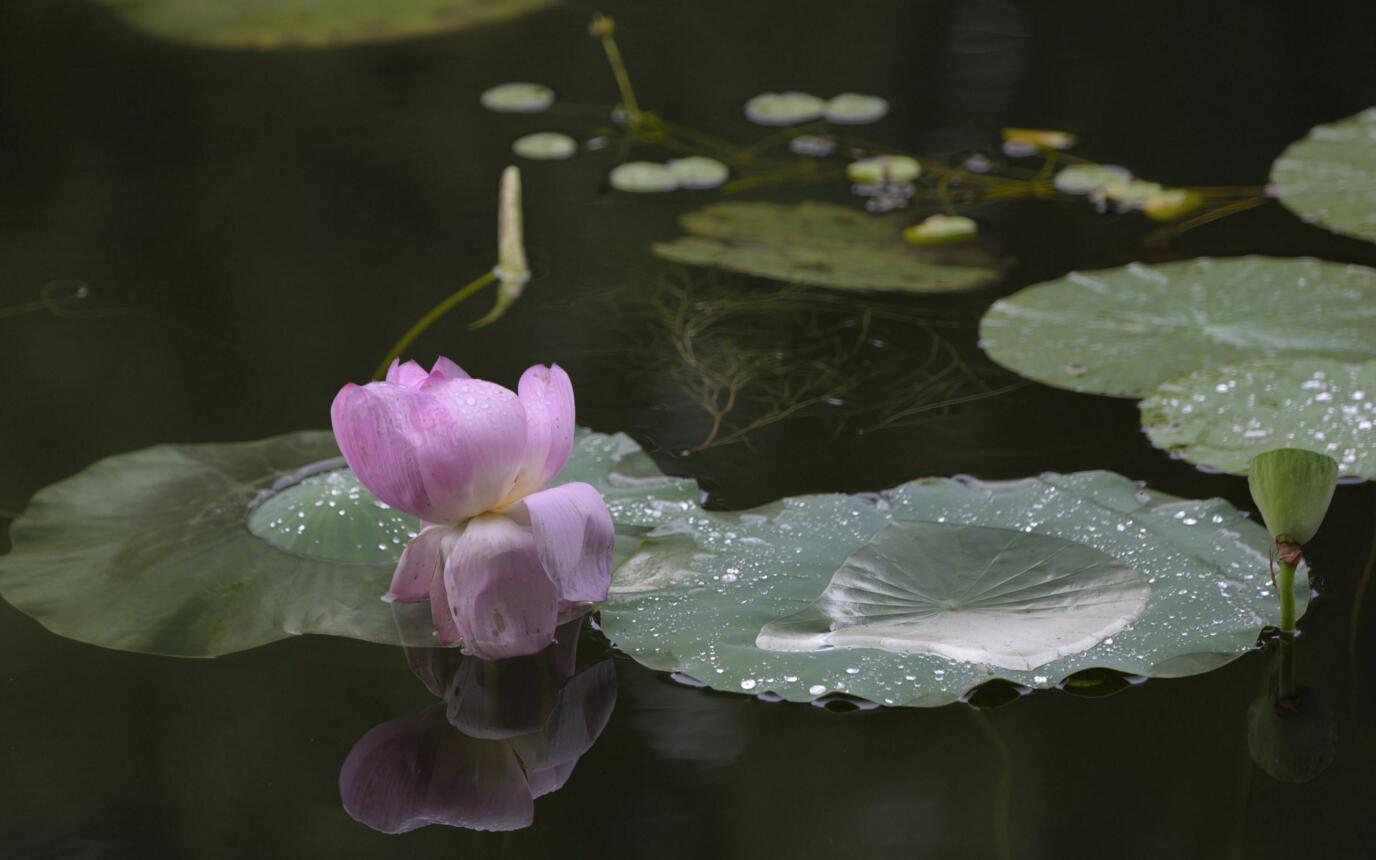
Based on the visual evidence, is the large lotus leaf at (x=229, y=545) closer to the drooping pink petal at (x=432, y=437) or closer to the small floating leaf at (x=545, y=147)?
the drooping pink petal at (x=432, y=437)

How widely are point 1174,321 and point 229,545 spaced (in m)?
0.92

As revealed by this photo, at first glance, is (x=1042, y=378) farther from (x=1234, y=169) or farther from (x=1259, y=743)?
(x=1234, y=169)

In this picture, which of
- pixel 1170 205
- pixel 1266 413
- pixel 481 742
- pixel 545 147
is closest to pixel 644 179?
pixel 545 147

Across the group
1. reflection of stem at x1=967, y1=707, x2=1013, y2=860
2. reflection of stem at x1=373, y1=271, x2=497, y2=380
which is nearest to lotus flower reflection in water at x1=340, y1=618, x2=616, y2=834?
reflection of stem at x1=967, y1=707, x2=1013, y2=860

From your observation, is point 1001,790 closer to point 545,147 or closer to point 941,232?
point 941,232

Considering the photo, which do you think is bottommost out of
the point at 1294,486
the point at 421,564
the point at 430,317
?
the point at 430,317

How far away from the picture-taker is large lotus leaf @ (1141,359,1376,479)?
1144 mm

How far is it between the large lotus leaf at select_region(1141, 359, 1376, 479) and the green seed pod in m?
0.32

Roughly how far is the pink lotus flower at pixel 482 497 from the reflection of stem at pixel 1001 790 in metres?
0.24

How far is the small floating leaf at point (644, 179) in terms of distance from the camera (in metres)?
1.96

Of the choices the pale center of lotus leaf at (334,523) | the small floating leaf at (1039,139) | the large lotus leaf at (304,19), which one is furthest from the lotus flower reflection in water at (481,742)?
the large lotus leaf at (304,19)

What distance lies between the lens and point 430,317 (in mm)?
1559

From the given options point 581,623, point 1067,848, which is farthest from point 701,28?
point 1067,848

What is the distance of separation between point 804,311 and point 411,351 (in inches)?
16.5
